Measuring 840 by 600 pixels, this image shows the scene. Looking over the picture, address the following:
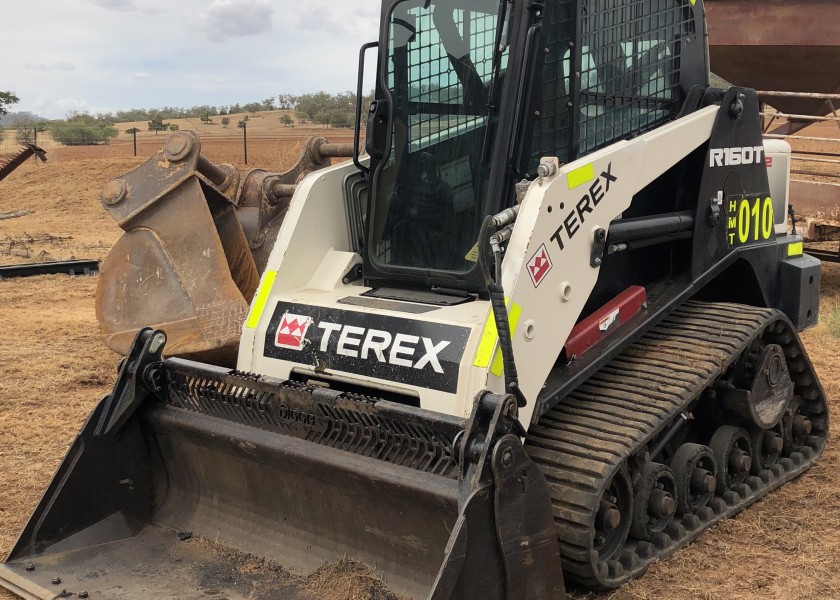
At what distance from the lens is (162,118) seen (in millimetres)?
55781

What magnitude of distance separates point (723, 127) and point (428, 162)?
4.69 ft

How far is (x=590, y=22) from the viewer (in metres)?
4.16

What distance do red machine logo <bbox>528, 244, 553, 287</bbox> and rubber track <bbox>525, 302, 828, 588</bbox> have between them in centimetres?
62

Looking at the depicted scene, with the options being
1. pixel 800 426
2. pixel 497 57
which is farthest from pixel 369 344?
pixel 800 426

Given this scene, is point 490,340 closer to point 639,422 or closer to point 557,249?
point 557,249

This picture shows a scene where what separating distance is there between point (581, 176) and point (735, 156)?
1.34 m

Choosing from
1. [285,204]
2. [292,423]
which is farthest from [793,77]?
[292,423]

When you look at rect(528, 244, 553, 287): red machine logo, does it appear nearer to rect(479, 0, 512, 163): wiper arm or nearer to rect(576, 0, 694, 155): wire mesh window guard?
rect(479, 0, 512, 163): wiper arm

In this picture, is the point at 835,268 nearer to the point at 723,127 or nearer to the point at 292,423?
the point at 723,127

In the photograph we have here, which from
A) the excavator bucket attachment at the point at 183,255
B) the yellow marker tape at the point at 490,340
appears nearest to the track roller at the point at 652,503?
the yellow marker tape at the point at 490,340

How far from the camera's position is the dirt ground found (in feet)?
12.5

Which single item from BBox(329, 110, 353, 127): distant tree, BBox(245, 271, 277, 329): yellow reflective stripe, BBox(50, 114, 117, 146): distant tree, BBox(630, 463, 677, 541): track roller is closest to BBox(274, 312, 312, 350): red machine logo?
BBox(245, 271, 277, 329): yellow reflective stripe

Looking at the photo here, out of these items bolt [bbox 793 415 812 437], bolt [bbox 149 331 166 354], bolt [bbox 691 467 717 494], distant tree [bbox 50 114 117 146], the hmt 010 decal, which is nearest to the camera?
bolt [bbox 149 331 166 354]

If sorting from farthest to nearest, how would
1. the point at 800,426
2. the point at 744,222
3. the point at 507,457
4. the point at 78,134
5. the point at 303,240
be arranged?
the point at 78,134 < the point at 800,426 < the point at 744,222 < the point at 303,240 < the point at 507,457
